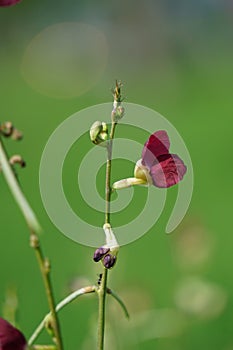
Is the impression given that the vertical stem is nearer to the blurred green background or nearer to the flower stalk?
the flower stalk

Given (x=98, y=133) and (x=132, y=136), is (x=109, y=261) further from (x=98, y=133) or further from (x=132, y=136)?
(x=132, y=136)

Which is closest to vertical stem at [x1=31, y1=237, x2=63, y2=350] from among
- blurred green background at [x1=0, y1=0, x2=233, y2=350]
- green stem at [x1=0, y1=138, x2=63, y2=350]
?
green stem at [x1=0, y1=138, x2=63, y2=350]

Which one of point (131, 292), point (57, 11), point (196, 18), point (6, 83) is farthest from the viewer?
point (57, 11)

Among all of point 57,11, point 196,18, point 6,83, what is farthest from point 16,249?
point 57,11

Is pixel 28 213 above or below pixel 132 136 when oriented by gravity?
above

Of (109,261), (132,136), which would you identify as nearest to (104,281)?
(109,261)

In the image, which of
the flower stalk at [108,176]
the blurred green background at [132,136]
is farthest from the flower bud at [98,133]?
the blurred green background at [132,136]

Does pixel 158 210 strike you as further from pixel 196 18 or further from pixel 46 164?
pixel 196 18
